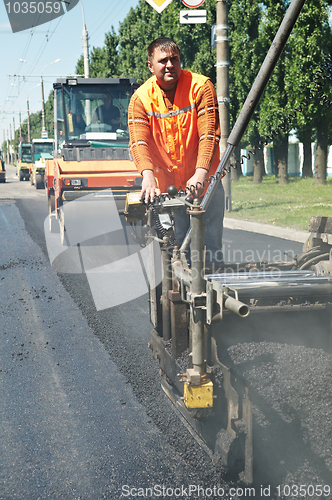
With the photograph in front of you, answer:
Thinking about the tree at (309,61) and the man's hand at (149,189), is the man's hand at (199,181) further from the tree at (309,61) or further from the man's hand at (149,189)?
the tree at (309,61)

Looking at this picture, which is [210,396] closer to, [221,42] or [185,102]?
[185,102]

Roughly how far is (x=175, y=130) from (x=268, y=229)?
7.24 metres

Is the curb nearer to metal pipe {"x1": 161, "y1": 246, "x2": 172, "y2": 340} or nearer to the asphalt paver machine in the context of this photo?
the asphalt paver machine

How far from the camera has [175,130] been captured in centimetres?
339

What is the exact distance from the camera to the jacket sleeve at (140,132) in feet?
10.9

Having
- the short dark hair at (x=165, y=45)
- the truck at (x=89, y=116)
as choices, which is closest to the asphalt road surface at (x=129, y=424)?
the short dark hair at (x=165, y=45)

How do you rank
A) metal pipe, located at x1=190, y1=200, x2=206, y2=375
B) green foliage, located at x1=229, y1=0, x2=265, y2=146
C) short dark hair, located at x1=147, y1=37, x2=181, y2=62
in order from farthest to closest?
green foliage, located at x1=229, y1=0, x2=265, y2=146
short dark hair, located at x1=147, y1=37, x2=181, y2=62
metal pipe, located at x1=190, y1=200, x2=206, y2=375

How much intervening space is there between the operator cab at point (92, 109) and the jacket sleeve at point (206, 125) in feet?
26.4

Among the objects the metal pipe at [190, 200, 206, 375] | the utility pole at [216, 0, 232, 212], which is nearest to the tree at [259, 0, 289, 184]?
the utility pole at [216, 0, 232, 212]

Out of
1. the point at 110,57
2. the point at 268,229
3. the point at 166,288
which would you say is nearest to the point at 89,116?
the point at 268,229

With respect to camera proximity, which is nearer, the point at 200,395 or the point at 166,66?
the point at 200,395

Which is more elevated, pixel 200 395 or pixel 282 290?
pixel 282 290

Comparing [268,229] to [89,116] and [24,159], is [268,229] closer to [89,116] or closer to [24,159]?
[89,116]

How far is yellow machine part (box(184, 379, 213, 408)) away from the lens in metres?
2.39
